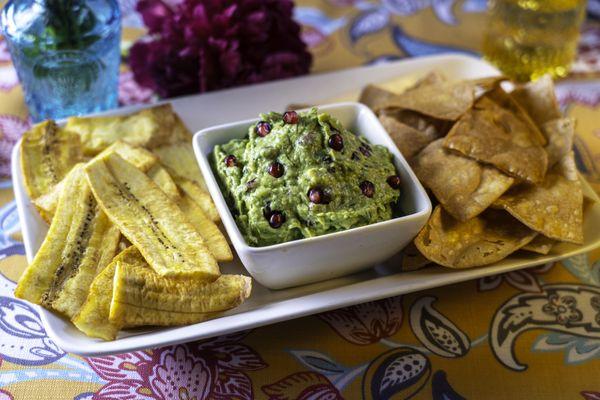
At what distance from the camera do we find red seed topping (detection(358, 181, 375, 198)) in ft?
6.13

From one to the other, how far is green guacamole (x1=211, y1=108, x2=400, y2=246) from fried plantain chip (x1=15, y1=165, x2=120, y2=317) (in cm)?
37

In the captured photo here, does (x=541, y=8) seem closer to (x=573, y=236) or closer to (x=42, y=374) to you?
(x=573, y=236)

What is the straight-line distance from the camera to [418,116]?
7.75 feet

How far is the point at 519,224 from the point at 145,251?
1060mm

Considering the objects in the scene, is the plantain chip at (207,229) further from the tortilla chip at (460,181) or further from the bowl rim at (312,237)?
the tortilla chip at (460,181)

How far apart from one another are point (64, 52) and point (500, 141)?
1.48 meters

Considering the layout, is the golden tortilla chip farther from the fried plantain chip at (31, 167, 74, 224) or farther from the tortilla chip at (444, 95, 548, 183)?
the fried plantain chip at (31, 167, 74, 224)

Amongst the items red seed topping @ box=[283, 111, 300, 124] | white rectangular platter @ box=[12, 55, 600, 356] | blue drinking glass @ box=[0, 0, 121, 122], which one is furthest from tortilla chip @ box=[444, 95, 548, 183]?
blue drinking glass @ box=[0, 0, 121, 122]

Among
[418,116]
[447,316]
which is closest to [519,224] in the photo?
[447,316]

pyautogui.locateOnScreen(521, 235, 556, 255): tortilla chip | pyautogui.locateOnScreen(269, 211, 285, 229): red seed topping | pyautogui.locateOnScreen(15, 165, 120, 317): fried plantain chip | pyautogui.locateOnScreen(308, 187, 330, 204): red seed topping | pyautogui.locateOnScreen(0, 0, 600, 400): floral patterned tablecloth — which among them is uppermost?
pyautogui.locateOnScreen(308, 187, 330, 204): red seed topping

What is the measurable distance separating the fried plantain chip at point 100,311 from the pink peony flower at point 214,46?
3.53 ft

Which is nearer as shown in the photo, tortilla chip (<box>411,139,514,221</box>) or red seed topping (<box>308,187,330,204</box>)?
red seed topping (<box>308,187,330,204</box>)

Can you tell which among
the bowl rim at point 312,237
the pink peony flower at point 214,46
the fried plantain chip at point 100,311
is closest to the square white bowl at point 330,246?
the bowl rim at point 312,237

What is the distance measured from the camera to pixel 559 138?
89.1 inches
